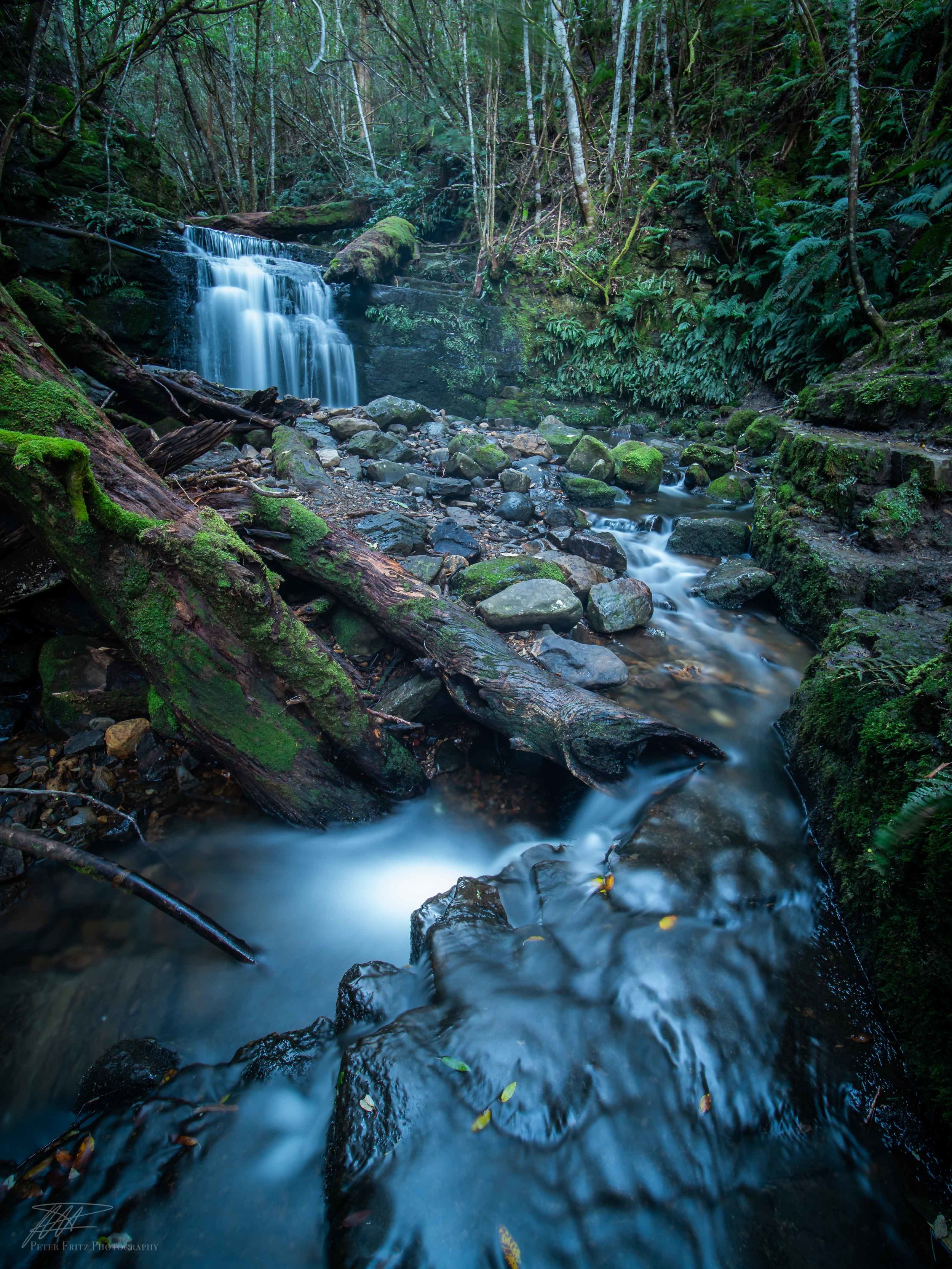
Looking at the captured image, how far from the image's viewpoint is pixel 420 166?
53.5 ft

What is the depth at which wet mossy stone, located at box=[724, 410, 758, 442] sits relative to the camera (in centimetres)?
991

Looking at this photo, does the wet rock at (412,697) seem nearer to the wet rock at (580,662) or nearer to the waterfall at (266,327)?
the wet rock at (580,662)

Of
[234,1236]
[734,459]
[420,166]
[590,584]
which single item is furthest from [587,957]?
[420,166]

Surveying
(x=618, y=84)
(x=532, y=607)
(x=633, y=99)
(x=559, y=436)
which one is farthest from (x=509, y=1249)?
(x=618, y=84)

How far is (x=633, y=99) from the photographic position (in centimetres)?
1141

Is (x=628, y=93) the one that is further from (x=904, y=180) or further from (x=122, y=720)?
(x=122, y=720)

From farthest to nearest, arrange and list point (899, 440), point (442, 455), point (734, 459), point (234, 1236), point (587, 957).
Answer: point (734, 459), point (442, 455), point (899, 440), point (587, 957), point (234, 1236)

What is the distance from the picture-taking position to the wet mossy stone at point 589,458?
827 cm

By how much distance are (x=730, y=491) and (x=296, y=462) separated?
641 cm

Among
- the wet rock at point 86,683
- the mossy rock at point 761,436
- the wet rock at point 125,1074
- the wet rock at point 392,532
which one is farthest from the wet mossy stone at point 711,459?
the wet rock at point 125,1074

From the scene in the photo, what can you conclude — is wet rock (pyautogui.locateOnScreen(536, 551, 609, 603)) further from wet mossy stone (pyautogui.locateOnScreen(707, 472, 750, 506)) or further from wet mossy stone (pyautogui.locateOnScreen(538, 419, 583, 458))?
wet mossy stone (pyautogui.locateOnScreen(538, 419, 583, 458))

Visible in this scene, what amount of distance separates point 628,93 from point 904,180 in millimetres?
7878

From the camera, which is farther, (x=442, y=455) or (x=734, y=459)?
(x=734, y=459)

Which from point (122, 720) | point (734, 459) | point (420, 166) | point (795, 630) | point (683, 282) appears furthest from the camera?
point (420, 166)
